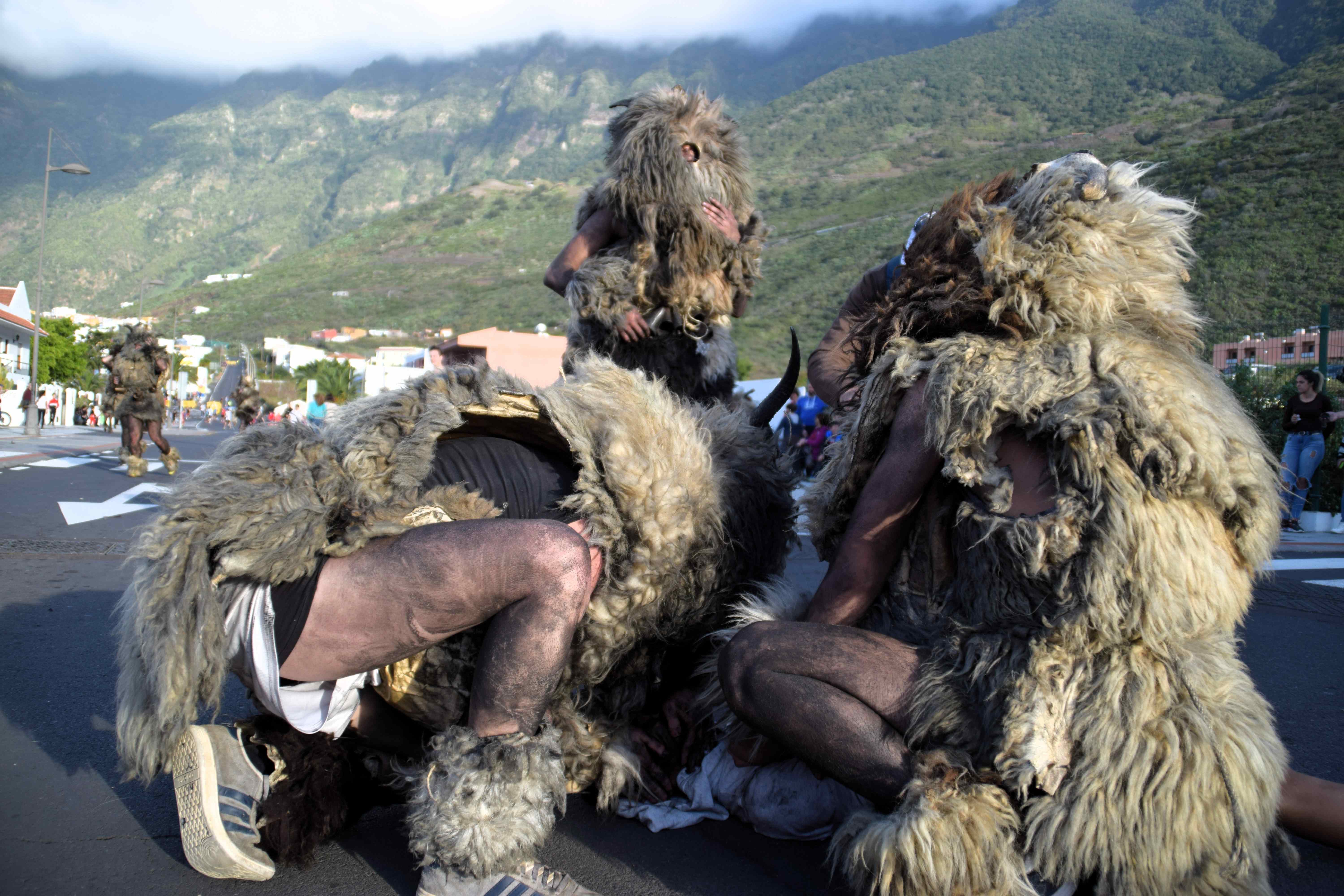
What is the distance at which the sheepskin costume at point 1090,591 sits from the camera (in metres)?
1.37

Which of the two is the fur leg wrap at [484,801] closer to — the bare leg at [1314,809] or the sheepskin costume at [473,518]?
the sheepskin costume at [473,518]

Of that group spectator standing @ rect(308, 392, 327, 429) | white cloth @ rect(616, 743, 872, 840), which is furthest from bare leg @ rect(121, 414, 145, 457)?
white cloth @ rect(616, 743, 872, 840)

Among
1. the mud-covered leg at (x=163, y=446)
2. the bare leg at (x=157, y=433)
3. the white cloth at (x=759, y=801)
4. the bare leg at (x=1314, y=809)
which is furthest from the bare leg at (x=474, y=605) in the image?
the bare leg at (x=157, y=433)

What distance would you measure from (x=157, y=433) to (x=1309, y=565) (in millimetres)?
12602

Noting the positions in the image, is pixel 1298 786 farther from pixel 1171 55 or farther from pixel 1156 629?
pixel 1171 55

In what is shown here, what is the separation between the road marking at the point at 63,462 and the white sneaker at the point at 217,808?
11304mm

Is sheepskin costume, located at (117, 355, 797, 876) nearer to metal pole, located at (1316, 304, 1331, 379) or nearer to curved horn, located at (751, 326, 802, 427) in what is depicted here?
curved horn, located at (751, 326, 802, 427)

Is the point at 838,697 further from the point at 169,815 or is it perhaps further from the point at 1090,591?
the point at 169,815

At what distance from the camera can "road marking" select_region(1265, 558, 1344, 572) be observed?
20.4 feet

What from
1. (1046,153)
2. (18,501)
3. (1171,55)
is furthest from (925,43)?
(18,501)

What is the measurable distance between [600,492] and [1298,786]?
4.83 ft

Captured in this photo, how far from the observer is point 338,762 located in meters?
1.89

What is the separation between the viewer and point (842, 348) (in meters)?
2.04

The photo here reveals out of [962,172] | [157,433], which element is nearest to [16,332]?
[157,433]
